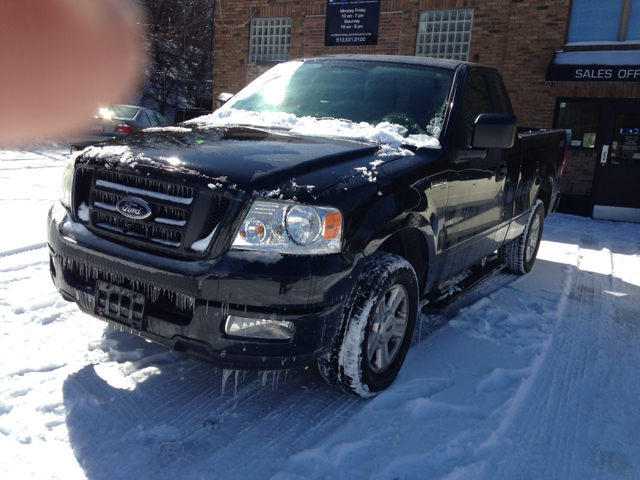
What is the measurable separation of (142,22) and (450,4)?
19.6m

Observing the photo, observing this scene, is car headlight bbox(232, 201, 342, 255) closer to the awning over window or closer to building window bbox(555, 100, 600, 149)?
the awning over window

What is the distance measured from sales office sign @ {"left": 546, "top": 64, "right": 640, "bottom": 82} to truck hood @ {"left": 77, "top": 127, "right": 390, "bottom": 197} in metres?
8.93

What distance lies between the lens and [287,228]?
7.88ft

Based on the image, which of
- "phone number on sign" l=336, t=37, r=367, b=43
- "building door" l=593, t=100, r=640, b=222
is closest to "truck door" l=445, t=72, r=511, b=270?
"building door" l=593, t=100, r=640, b=222

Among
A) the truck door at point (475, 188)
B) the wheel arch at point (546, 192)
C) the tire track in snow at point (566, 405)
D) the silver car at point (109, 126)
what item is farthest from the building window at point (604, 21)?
the silver car at point (109, 126)

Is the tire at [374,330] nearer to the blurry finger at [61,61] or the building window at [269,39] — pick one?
the building window at [269,39]

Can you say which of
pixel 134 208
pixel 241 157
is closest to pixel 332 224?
pixel 241 157

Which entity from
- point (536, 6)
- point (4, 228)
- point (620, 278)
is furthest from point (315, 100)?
point (536, 6)

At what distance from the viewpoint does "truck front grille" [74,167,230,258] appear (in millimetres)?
2389

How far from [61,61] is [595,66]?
2210cm

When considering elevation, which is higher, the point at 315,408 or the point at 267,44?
the point at 267,44

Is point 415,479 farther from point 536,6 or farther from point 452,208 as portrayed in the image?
point 536,6

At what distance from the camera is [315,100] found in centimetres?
377

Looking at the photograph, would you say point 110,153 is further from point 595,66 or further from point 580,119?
point 580,119
